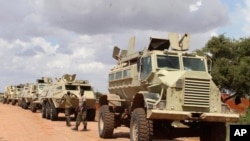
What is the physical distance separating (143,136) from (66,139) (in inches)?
175

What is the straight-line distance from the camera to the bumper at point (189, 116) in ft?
32.1

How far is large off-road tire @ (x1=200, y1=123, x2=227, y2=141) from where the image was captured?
35.4 ft

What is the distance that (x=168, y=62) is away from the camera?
11617mm

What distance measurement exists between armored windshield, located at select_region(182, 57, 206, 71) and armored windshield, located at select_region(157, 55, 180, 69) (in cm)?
22

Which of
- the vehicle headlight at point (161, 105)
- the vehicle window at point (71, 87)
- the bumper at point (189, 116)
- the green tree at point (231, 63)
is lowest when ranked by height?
the bumper at point (189, 116)

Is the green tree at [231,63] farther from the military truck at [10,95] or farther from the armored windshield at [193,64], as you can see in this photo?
the armored windshield at [193,64]

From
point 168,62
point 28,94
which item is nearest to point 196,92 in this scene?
point 168,62

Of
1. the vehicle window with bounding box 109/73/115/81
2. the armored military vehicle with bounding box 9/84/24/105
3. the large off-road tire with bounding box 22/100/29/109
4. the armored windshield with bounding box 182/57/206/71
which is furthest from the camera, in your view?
the armored military vehicle with bounding box 9/84/24/105

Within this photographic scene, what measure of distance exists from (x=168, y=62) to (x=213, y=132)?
220cm

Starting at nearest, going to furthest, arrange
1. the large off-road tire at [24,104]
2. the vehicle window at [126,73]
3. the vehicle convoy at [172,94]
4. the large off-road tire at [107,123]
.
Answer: the vehicle convoy at [172,94]
the vehicle window at [126,73]
the large off-road tire at [107,123]
the large off-road tire at [24,104]

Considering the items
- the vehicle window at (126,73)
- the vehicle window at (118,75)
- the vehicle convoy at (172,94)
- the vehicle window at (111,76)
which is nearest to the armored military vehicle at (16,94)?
the vehicle window at (111,76)

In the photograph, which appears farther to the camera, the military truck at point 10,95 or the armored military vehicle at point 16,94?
the military truck at point 10,95

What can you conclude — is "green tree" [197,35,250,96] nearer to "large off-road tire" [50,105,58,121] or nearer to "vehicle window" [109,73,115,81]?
"large off-road tire" [50,105,58,121]

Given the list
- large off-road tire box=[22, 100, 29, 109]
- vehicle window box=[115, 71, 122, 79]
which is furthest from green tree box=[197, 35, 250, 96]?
vehicle window box=[115, 71, 122, 79]
